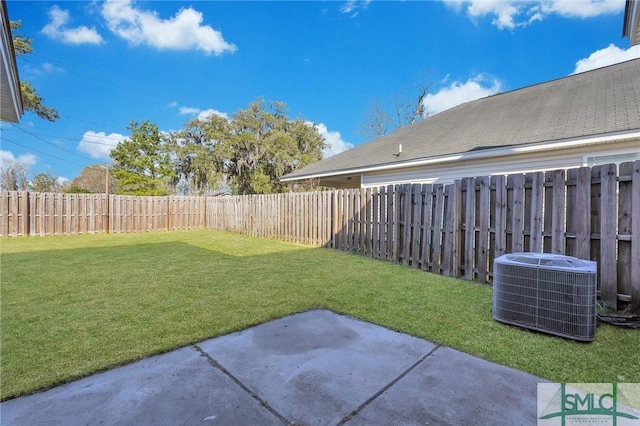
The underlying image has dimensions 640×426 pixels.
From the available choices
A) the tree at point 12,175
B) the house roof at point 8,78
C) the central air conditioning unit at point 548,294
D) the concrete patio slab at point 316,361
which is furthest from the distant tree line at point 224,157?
the concrete patio slab at point 316,361

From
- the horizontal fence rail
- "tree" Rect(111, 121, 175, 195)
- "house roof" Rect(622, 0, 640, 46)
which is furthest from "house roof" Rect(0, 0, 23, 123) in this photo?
"tree" Rect(111, 121, 175, 195)

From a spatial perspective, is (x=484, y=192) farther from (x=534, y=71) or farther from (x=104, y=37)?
(x=104, y=37)

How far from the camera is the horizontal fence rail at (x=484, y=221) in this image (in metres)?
3.46

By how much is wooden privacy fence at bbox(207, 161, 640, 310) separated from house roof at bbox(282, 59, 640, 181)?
2.54 metres

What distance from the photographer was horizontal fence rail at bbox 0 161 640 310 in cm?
346

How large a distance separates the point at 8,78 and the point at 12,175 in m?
28.8

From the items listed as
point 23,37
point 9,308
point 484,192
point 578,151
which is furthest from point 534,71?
point 23,37

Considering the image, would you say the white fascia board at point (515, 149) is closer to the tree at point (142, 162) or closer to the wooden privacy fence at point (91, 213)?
the wooden privacy fence at point (91, 213)

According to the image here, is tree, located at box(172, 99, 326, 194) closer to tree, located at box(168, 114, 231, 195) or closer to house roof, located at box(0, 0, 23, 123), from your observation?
tree, located at box(168, 114, 231, 195)

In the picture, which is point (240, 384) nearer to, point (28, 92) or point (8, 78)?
point (8, 78)

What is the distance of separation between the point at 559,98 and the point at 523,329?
8224mm

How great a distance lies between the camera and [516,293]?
300cm

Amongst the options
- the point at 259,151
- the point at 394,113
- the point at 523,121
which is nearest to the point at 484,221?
the point at 523,121

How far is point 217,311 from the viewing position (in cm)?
337
